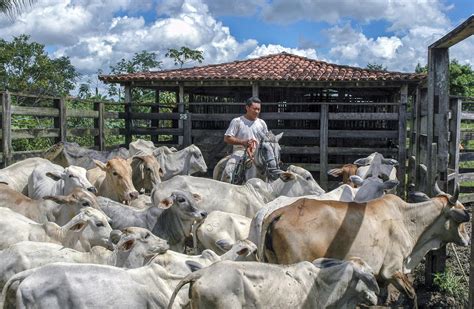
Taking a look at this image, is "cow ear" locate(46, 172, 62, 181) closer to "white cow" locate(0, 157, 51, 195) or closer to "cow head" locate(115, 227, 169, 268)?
"white cow" locate(0, 157, 51, 195)

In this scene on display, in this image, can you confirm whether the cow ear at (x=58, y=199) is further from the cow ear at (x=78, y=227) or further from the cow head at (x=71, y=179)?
the cow head at (x=71, y=179)

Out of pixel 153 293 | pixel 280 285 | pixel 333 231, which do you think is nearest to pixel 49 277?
pixel 153 293

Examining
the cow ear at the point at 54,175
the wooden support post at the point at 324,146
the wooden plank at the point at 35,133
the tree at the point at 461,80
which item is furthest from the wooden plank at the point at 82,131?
the tree at the point at 461,80

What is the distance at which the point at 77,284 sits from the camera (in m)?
4.74

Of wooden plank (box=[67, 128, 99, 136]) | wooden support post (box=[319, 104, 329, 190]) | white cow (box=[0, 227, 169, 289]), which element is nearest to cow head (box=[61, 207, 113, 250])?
white cow (box=[0, 227, 169, 289])

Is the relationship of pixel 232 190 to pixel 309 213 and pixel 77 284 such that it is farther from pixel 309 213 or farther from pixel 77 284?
pixel 77 284

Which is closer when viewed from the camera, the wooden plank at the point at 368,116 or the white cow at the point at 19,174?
the white cow at the point at 19,174

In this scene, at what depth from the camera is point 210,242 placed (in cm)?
740

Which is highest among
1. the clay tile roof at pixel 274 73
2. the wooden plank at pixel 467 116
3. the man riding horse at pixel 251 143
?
the clay tile roof at pixel 274 73

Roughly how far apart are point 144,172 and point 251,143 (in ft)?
6.81

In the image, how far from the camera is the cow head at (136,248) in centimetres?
593

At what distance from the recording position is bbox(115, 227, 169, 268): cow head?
5.93 metres

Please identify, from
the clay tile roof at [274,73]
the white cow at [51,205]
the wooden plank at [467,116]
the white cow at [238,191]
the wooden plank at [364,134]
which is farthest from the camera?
the clay tile roof at [274,73]

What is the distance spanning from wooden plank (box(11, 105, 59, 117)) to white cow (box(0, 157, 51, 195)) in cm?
132
